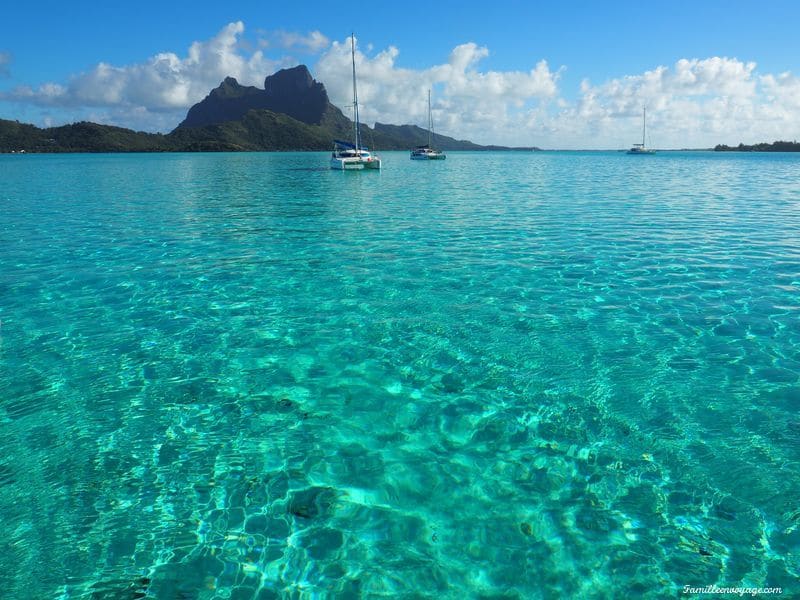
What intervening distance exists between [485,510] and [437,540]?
32.8 inches

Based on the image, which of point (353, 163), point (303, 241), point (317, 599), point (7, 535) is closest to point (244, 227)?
point (303, 241)

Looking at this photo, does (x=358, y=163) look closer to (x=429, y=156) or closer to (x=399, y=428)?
(x=429, y=156)

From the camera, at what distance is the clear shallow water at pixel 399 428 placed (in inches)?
210

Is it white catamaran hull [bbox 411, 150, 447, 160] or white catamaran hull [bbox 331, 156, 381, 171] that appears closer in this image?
white catamaran hull [bbox 331, 156, 381, 171]

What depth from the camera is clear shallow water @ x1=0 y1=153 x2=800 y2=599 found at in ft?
17.5

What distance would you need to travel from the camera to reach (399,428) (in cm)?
797

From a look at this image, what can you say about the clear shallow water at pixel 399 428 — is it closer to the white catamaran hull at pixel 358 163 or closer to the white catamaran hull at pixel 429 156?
the white catamaran hull at pixel 358 163

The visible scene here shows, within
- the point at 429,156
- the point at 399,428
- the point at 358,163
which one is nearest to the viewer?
the point at 399,428

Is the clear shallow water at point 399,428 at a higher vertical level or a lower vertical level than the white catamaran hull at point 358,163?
lower

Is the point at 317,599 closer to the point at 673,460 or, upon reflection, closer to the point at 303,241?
the point at 673,460

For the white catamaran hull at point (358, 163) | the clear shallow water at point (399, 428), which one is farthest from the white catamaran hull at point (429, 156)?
the clear shallow water at point (399, 428)

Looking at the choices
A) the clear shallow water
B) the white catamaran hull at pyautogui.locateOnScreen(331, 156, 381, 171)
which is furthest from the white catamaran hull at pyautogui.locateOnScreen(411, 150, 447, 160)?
the clear shallow water

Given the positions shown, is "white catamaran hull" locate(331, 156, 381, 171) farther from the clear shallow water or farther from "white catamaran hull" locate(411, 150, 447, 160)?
the clear shallow water

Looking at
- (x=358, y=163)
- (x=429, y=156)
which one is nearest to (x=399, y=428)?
(x=358, y=163)
